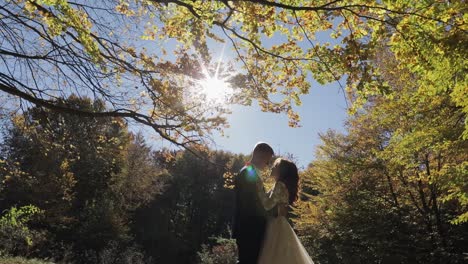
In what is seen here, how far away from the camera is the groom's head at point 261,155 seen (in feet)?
10.5

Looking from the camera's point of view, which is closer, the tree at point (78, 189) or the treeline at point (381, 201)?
the treeline at point (381, 201)

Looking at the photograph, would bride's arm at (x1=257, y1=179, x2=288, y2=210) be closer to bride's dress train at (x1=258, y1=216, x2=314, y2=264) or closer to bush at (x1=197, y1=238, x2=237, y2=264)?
bride's dress train at (x1=258, y1=216, x2=314, y2=264)

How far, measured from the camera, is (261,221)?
3125mm

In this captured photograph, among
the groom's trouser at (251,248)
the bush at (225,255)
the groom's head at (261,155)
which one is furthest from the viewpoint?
the bush at (225,255)

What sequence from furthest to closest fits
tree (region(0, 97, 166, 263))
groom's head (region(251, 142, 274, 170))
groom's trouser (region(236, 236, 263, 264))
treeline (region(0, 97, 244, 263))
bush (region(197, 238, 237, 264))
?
1. tree (region(0, 97, 166, 263))
2. bush (region(197, 238, 237, 264))
3. treeline (region(0, 97, 244, 263))
4. groom's head (region(251, 142, 274, 170))
5. groom's trouser (region(236, 236, 263, 264))

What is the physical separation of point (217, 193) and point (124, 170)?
9.42 meters

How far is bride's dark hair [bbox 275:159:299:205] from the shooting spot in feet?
10.7

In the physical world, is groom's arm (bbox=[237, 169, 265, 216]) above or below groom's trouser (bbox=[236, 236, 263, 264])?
above

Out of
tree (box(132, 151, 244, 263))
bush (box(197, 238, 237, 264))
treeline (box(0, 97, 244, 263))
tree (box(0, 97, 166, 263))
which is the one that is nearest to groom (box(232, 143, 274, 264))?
treeline (box(0, 97, 244, 263))

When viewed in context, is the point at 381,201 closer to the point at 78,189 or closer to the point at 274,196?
the point at 274,196

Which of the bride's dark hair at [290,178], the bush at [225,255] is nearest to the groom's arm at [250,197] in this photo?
the bride's dark hair at [290,178]

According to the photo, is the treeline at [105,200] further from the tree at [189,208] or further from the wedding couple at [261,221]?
the wedding couple at [261,221]

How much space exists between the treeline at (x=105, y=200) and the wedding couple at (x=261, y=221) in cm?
951

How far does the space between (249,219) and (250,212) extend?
0.06 m
